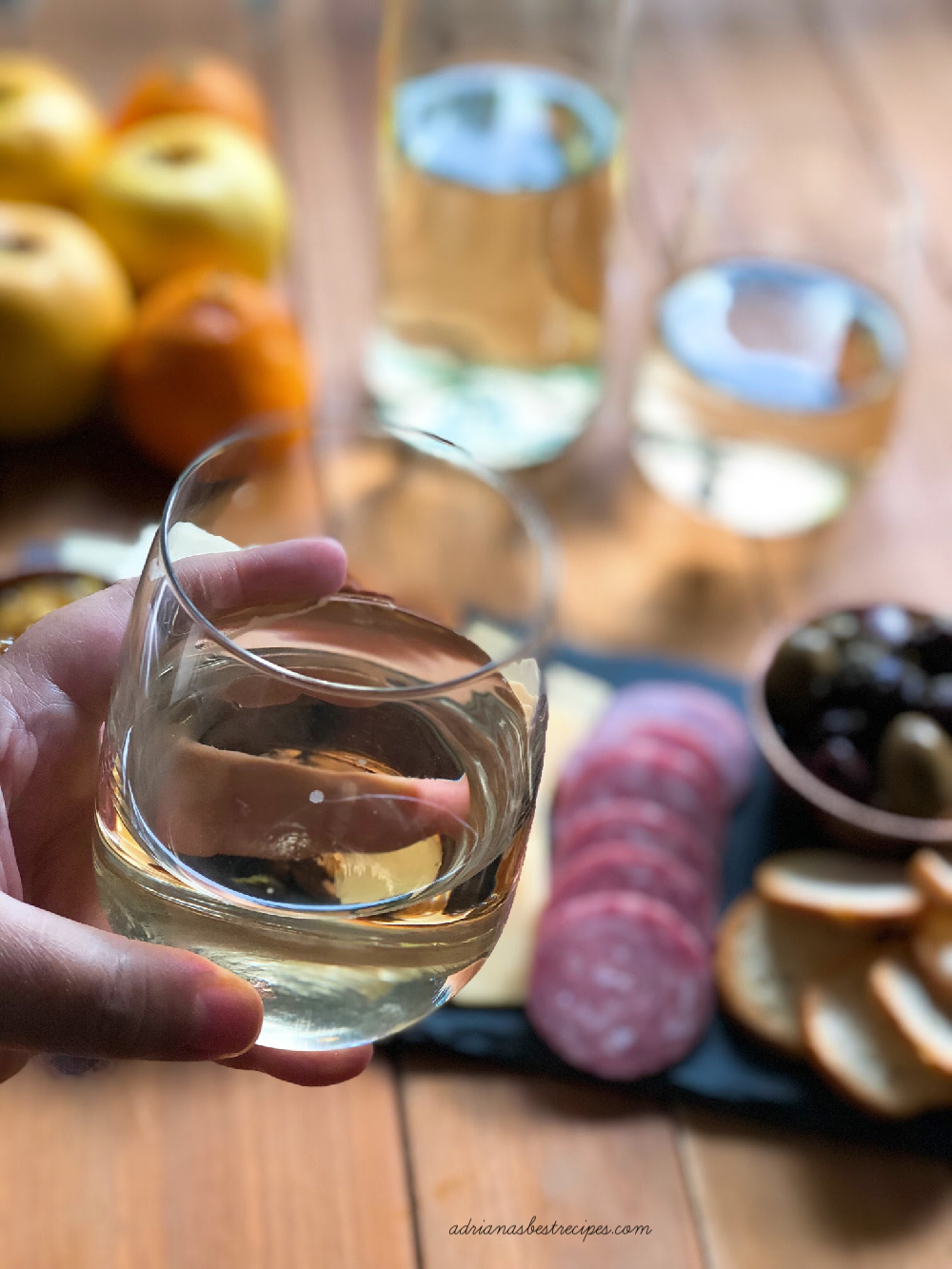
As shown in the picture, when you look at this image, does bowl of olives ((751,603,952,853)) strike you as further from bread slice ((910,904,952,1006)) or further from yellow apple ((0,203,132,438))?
yellow apple ((0,203,132,438))

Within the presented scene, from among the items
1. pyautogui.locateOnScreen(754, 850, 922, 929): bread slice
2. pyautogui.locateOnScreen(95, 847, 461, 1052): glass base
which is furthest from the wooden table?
pyautogui.locateOnScreen(95, 847, 461, 1052): glass base

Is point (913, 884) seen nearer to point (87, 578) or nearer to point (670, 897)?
point (670, 897)

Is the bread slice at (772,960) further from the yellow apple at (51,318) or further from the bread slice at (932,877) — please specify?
the yellow apple at (51,318)

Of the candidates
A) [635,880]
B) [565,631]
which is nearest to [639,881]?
[635,880]

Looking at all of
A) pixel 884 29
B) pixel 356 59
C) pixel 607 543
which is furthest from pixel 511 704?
pixel 884 29

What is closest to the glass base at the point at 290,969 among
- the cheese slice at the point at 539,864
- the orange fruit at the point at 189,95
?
the cheese slice at the point at 539,864

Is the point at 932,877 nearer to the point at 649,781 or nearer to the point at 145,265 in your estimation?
the point at 649,781
